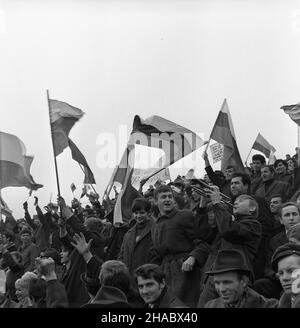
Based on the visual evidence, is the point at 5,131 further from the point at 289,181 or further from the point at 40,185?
the point at 289,181

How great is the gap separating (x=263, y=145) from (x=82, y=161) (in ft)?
13.6

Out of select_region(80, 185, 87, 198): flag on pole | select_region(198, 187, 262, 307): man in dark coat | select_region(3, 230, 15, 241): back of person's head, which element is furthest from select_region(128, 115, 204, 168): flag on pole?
select_region(80, 185, 87, 198): flag on pole

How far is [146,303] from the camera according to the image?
572 cm

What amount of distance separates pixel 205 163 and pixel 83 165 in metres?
1.79

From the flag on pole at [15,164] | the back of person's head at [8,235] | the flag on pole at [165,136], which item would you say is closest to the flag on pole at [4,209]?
the back of person's head at [8,235]

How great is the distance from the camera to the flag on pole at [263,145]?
13703 mm

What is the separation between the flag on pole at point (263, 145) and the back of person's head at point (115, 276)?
27.6 ft

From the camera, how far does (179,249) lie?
725cm

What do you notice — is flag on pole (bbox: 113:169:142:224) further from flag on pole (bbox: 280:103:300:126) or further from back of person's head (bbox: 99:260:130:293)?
back of person's head (bbox: 99:260:130:293)

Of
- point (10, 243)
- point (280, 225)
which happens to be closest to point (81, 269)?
point (280, 225)

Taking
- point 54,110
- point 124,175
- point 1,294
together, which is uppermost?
point 54,110

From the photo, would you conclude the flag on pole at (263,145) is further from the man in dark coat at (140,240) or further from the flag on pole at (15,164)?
the man in dark coat at (140,240)
